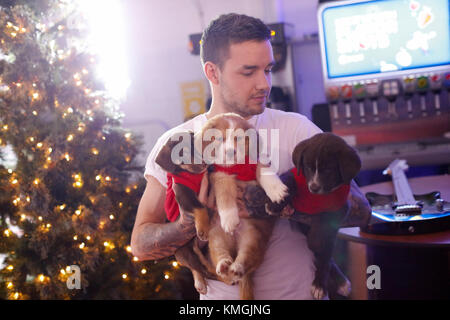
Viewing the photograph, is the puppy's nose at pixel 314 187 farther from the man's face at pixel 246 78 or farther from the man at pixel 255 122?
the man's face at pixel 246 78

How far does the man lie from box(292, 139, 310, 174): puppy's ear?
0.10ft

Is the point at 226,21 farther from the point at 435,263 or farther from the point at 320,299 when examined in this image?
the point at 435,263

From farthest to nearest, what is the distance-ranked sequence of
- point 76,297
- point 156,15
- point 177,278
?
point 156,15 < point 76,297 < point 177,278

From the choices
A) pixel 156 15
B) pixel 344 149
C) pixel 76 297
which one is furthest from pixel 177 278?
pixel 156 15

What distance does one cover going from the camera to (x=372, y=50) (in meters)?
1.98

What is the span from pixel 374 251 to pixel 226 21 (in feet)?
2.99

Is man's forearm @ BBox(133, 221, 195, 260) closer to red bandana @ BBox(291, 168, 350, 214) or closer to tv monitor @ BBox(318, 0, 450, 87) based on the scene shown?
red bandana @ BBox(291, 168, 350, 214)

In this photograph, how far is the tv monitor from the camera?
6.41 feet

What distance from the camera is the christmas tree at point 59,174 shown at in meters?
1.94

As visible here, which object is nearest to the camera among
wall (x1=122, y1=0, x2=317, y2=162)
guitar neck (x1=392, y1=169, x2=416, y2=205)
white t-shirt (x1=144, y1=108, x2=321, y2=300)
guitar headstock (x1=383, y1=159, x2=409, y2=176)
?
white t-shirt (x1=144, y1=108, x2=321, y2=300)

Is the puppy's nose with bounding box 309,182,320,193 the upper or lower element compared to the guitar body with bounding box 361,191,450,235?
upper

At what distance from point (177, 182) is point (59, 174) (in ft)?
3.69

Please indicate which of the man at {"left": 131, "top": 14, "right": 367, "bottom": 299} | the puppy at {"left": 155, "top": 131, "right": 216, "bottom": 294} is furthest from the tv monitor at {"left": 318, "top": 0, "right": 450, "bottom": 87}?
the puppy at {"left": 155, "top": 131, "right": 216, "bottom": 294}

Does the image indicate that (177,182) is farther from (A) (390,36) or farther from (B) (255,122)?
(A) (390,36)
